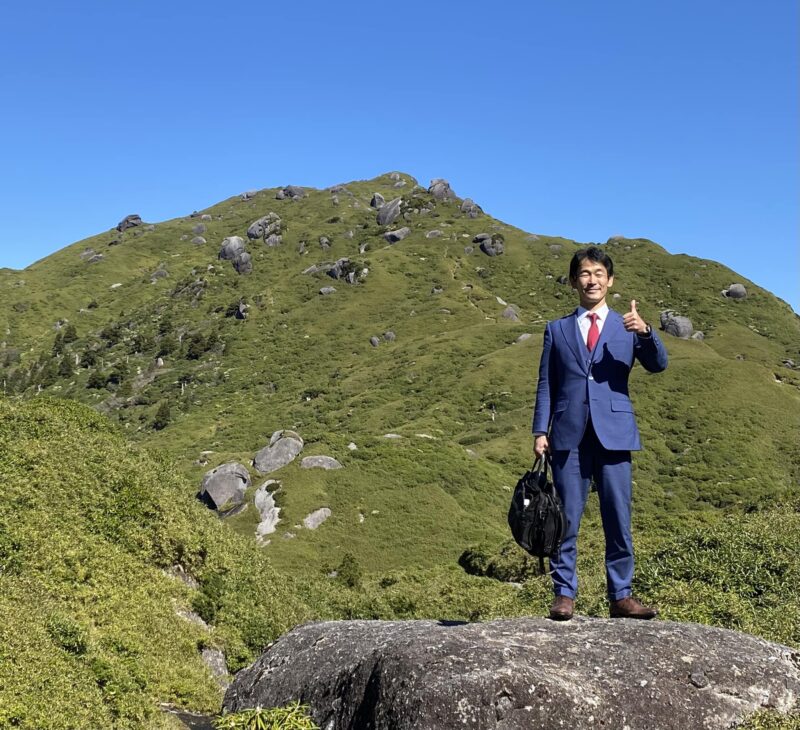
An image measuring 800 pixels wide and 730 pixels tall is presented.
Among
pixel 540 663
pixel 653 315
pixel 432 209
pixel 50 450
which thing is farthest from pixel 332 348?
pixel 540 663

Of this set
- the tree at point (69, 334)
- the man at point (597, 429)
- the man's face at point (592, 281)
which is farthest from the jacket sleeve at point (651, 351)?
the tree at point (69, 334)

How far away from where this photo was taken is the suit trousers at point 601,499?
23.7ft

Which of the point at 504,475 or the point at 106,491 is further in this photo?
the point at 504,475

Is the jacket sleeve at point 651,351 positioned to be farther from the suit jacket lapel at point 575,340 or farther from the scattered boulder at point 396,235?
the scattered boulder at point 396,235

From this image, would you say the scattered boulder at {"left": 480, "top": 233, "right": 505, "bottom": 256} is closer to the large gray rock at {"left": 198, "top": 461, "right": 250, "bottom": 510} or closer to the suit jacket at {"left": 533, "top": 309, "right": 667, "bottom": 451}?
the large gray rock at {"left": 198, "top": 461, "right": 250, "bottom": 510}

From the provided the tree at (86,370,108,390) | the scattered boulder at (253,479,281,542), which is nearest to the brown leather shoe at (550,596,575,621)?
the scattered boulder at (253,479,281,542)

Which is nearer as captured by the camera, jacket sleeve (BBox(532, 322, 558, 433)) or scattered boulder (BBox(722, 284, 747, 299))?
jacket sleeve (BBox(532, 322, 558, 433))

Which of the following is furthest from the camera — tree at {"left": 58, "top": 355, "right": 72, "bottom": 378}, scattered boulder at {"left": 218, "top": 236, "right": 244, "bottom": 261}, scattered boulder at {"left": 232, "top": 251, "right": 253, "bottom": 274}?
scattered boulder at {"left": 218, "top": 236, "right": 244, "bottom": 261}

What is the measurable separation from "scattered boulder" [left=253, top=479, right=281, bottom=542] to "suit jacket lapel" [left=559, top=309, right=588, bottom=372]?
150 feet

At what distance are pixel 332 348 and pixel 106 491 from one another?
114258 millimetres

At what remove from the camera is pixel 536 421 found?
765 centimetres

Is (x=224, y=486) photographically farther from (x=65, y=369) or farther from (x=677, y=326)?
(x=677, y=326)

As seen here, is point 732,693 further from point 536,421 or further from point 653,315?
point 653,315

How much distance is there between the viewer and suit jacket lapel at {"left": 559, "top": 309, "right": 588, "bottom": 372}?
24.5 ft
